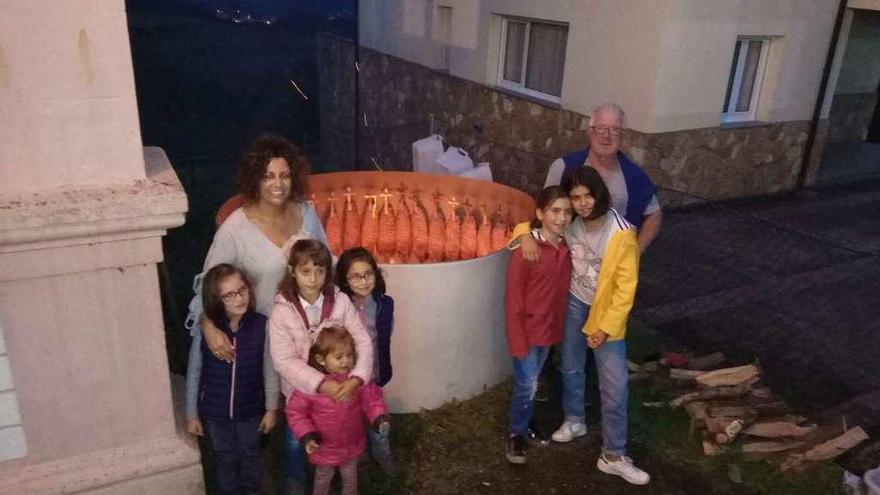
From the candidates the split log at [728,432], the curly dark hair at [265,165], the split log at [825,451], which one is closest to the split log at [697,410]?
the split log at [728,432]

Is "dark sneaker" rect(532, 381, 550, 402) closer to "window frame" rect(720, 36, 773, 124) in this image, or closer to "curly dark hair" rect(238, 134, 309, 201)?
"curly dark hair" rect(238, 134, 309, 201)

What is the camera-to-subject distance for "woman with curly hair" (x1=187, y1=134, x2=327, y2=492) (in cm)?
334

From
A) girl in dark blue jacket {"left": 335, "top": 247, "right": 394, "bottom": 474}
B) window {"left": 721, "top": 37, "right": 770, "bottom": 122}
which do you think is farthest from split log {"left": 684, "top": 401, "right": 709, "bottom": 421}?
window {"left": 721, "top": 37, "right": 770, "bottom": 122}

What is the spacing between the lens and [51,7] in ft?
9.01

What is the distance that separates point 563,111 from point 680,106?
163 cm

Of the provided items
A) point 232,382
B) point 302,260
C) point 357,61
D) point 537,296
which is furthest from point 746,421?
point 357,61

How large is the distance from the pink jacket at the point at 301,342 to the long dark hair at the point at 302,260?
5 centimetres

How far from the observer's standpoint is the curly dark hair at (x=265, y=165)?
11.0ft

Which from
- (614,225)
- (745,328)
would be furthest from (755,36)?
(614,225)

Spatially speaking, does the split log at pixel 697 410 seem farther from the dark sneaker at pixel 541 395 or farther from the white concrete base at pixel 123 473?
the white concrete base at pixel 123 473

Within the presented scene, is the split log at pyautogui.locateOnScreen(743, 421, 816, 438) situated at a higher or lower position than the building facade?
lower

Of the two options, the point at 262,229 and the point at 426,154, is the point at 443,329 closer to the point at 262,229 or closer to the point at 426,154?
the point at 262,229

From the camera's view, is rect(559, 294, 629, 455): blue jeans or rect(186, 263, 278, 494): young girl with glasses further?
rect(559, 294, 629, 455): blue jeans

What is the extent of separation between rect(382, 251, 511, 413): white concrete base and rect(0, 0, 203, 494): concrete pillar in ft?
4.78
